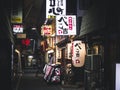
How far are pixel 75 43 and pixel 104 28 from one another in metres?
9.67

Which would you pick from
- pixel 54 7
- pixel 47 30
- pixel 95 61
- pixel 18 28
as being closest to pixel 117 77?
pixel 95 61

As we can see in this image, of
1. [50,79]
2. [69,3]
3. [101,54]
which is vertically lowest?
[50,79]

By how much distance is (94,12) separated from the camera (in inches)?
936

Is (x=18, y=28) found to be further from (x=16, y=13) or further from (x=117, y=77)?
(x=117, y=77)

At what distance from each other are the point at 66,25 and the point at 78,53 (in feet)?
8.34

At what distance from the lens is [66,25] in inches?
1161

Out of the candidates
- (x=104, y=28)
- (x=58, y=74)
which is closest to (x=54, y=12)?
(x=104, y=28)

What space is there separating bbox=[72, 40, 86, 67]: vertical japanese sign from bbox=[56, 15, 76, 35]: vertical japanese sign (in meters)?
1.08

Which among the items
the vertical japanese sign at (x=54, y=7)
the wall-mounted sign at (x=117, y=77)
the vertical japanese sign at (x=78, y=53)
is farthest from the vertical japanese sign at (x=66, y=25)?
the wall-mounted sign at (x=117, y=77)

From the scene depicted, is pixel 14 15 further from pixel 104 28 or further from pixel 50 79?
pixel 104 28

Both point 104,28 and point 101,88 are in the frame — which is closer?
point 104,28

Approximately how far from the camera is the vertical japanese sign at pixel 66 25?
29.3 m

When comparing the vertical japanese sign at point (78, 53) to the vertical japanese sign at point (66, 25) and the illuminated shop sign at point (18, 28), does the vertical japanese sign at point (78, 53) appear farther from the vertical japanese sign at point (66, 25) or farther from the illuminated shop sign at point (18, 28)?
the illuminated shop sign at point (18, 28)

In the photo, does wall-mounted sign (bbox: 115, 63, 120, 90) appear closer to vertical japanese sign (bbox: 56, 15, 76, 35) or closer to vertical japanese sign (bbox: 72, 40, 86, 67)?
vertical japanese sign (bbox: 72, 40, 86, 67)
